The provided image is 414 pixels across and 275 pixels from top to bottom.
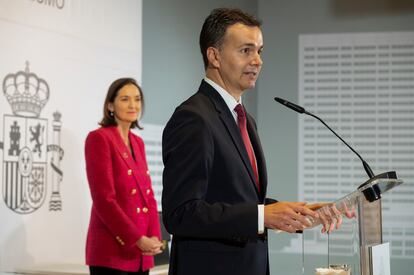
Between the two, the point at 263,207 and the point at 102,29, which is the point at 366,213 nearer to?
the point at 263,207

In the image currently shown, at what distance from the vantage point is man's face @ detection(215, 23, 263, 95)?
200 centimetres

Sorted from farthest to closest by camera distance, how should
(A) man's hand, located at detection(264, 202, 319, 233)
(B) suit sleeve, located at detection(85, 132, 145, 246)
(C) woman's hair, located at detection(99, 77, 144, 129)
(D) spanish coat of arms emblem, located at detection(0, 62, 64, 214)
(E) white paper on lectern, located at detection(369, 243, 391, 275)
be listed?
(C) woman's hair, located at detection(99, 77, 144, 129) < (D) spanish coat of arms emblem, located at detection(0, 62, 64, 214) < (B) suit sleeve, located at detection(85, 132, 145, 246) < (E) white paper on lectern, located at detection(369, 243, 391, 275) < (A) man's hand, located at detection(264, 202, 319, 233)

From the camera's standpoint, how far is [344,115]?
722cm

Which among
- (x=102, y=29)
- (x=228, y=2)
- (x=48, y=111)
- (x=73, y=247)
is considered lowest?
(x=73, y=247)

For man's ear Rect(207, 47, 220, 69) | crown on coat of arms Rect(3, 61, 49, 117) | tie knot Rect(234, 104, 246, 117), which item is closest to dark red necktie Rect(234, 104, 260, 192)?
tie knot Rect(234, 104, 246, 117)

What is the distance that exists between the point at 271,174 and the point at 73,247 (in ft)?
11.2

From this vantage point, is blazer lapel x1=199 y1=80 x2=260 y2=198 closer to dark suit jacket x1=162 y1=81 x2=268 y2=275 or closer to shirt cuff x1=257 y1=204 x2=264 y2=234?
dark suit jacket x1=162 y1=81 x2=268 y2=275

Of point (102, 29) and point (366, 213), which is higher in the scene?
point (102, 29)

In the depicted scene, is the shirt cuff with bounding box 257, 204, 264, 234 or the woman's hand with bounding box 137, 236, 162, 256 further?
the woman's hand with bounding box 137, 236, 162, 256

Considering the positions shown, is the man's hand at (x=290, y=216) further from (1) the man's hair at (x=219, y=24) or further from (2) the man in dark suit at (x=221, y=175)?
(1) the man's hair at (x=219, y=24)

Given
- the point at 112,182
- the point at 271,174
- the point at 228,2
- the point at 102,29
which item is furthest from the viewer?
the point at 271,174

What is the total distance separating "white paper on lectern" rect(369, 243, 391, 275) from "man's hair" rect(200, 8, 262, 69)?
0.69 metres

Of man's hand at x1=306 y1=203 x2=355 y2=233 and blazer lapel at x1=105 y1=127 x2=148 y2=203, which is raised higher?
blazer lapel at x1=105 y1=127 x2=148 y2=203

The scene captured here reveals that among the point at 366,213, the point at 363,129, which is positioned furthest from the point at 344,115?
the point at 366,213
